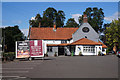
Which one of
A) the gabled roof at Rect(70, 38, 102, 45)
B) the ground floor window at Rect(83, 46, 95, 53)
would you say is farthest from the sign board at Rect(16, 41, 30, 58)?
the ground floor window at Rect(83, 46, 95, 53)

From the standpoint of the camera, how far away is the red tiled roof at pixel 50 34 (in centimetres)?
6119

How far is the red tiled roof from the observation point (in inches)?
2409

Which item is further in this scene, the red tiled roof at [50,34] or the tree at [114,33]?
the tree at [114,33]

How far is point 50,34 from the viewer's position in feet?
206

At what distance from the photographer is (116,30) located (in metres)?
71.8

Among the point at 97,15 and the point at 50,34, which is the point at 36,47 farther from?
the point at 97,15

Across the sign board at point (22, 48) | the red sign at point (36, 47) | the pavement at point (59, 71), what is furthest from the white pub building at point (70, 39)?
the pavement at point (59, 71)

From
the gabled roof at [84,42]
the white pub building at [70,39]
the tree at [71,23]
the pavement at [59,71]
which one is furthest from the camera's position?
the tree at [71,23]

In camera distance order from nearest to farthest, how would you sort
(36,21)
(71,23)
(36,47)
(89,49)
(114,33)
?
(36,47) < (89,49) < (114,33) < (36,21) < (71,23)

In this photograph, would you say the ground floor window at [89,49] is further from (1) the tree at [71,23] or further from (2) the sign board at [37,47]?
(1) the tree at [71,23]

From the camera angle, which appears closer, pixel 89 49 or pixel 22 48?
pixel 22 48

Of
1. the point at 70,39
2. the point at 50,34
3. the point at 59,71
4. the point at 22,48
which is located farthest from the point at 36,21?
the point at 59,71

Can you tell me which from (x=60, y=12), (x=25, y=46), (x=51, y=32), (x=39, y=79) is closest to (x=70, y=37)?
(x=51, y=32)

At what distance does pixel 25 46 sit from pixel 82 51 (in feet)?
77.9
